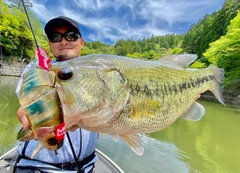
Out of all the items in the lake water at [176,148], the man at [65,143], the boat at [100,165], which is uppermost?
the man at [65,143]

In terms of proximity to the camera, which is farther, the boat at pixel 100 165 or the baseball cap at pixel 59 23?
the boat at pixel 100 165

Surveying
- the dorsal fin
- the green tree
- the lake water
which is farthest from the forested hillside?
the dorsal fin

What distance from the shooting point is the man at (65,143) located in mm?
2094

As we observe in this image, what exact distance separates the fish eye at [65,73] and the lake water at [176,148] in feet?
20.0

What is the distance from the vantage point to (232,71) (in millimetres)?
29047

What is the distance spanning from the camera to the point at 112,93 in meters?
1.30

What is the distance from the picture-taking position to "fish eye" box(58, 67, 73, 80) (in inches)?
46.4

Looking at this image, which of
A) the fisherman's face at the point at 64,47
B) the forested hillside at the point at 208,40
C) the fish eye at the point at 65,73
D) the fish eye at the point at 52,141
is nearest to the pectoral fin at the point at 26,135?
the fish eye at the point at 52,141

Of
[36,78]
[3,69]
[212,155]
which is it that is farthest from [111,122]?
[3,69]

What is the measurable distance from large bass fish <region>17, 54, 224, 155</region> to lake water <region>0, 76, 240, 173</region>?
565 cm

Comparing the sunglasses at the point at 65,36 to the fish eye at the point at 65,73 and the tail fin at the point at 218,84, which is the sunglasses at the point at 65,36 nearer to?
the fish eye at the point at 65,73

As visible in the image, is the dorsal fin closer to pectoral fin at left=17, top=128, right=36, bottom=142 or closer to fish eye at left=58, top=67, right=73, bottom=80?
fish eye at left=58, top=67, right=73, bottom=80

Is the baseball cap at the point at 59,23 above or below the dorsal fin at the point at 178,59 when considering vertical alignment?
above

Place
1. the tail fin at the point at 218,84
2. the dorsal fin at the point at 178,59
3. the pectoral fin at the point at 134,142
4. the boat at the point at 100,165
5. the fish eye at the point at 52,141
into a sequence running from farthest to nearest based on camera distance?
1. the boat at the point at 100,165
2. the tail fin at the point at 218,84
3. the dorsal fin at the point at 178,59
4. the pectoral fin at the point at 134,142
5. the fish eye at the point at 52,141
